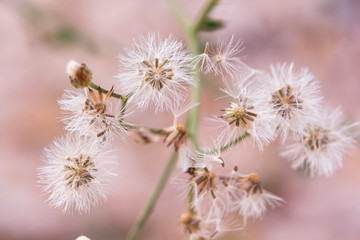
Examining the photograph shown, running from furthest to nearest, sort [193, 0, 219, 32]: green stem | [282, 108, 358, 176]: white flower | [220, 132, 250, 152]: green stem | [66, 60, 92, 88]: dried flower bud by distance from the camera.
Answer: [193, 0, 219, 32]: green stem → [282, 108, 358, 176]: white flower → [220, 132, 250, 152]: green stem → [66, 60, 92, 88]: dried flower bud

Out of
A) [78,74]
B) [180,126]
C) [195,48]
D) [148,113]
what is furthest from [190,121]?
[148,113]

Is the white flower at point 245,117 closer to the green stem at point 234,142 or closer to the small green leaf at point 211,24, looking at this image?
the green stem at point 234,142

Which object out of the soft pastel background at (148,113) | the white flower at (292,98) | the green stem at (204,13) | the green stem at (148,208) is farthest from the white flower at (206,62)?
the soft pastel background at (148,113)

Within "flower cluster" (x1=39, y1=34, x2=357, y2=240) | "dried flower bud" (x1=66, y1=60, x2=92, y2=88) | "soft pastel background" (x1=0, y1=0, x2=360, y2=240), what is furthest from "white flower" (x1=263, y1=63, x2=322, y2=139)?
"soft pastel background" (x1=0, y1=0, x2=360, y2=240)

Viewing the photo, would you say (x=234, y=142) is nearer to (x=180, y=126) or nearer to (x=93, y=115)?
(x=180, y=126)

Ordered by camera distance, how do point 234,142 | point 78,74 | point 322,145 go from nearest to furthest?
point 78,74, point 234,142, point 322,145

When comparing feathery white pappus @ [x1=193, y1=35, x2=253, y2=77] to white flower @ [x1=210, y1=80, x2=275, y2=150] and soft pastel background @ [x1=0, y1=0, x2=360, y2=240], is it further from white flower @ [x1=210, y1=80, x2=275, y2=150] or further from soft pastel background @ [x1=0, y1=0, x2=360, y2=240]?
soft pastel background @ [x1=0, y1=0, x2=360, y2=240]

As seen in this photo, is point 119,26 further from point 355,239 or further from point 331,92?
point 355,239
